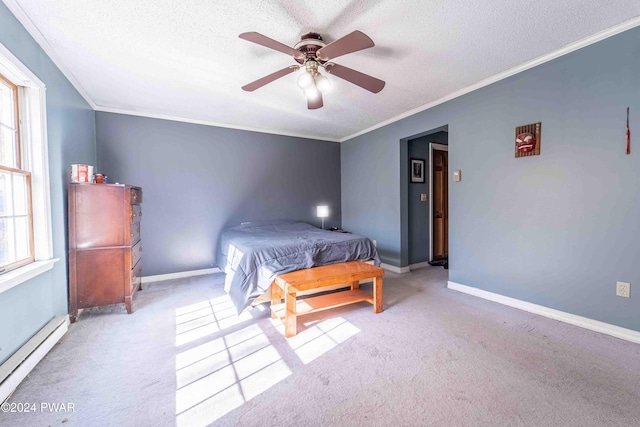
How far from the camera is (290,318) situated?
2.28m

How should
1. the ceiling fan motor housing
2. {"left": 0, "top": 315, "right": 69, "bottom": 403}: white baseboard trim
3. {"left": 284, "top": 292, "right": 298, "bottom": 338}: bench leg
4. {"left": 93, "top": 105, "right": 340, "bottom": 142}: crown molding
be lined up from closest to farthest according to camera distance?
{"left": 0, "top": 315, "right": 69, "bottom": 403}: white baseboard trim → the ceiling fan motor housing → {"left": 284, "top": 292, "right": 298, "bottom": 338}: bench leg → {"left": 93, "top": 105, "right": 340, "bottom": 142}: crown molding

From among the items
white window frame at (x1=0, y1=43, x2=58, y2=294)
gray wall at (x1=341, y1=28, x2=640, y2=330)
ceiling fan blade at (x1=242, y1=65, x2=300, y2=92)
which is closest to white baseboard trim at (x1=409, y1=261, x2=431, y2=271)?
gray wall at (x1=341, y1=28, x2=640, y2=330)

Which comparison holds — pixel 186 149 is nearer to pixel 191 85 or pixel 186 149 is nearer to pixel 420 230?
pixel 191 85

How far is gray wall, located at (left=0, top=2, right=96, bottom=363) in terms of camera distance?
1735 millimetres

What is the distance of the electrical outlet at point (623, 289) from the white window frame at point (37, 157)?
4.45 meters

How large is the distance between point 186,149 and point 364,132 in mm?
2971

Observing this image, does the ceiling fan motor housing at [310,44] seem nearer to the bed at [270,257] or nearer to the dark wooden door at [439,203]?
the bed at [270,257]

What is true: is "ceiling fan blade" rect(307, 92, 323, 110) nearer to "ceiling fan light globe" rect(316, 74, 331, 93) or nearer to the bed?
"ceiling fan light globe" rect(316, 74, 331, 93)

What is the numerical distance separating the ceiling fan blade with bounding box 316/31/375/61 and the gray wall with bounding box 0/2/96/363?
2037 millimetres

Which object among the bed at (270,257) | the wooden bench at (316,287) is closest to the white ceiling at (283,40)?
the bed at (270,257)

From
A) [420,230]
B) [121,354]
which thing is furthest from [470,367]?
[420,230]

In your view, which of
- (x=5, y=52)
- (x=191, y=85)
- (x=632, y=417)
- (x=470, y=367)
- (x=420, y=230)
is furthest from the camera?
(x=420, y=230)

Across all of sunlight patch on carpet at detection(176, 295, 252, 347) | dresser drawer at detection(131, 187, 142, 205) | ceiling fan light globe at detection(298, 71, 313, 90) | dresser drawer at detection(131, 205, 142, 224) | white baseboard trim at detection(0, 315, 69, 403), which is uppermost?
ceiling fan light globe at detection(298, 71, 313, 90)

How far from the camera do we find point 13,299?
1.75 metres
